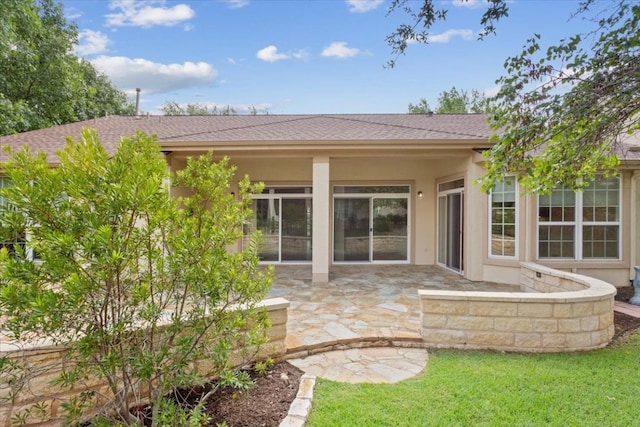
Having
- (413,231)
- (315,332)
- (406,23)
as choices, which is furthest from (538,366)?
(413,231)

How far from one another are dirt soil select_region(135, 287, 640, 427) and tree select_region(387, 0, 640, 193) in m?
3.31

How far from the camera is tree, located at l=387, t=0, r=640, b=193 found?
340 centimetres

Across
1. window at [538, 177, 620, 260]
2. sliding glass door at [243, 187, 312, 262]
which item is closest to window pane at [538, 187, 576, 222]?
window at [538, 177, 620, 260]

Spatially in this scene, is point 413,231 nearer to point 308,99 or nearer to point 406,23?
point 406,23

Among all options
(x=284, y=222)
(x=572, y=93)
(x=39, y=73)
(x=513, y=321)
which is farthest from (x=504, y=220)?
(x=39, y=73)

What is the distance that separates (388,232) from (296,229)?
3078 mm

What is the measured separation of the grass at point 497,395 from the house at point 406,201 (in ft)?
11.9

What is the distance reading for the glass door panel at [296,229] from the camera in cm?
1162

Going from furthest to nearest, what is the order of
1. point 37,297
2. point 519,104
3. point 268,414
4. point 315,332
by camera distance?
point 315,332
point 519,104
point 268,414
point 37,297

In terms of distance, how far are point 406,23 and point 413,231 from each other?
8643 mm

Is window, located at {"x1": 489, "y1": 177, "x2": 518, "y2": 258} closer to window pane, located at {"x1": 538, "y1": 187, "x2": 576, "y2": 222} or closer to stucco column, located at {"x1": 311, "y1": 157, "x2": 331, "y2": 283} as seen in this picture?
window pane, located at {"x1": 538, "y1": 187, "x2": 576, "y2": 222}

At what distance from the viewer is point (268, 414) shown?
3236 mm

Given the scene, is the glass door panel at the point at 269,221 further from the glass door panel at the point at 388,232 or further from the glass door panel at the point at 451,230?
the glass door panel at the point at 451,230

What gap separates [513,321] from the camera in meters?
4.74
